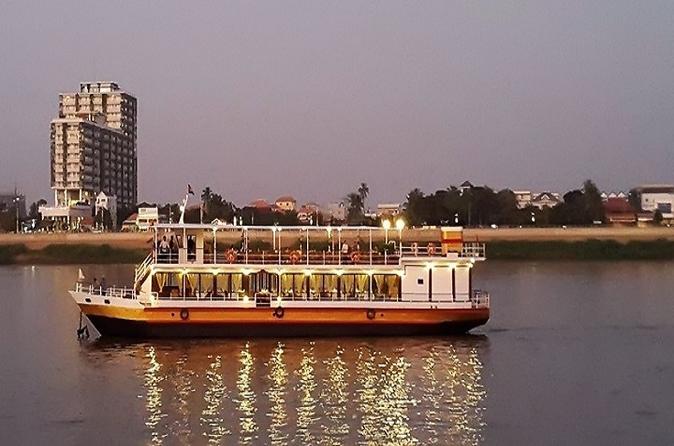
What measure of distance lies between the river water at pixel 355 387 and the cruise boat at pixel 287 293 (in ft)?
2.72

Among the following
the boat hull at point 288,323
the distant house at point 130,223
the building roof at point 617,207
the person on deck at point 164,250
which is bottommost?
the boat hull at point 288,323

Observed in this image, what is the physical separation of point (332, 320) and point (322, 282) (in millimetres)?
2124

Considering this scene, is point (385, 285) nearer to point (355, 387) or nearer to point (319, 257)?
point (319, 257)

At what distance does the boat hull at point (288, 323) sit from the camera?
39.2 m

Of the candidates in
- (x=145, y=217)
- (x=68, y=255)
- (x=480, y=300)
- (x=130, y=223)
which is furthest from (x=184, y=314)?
(x=130, y=223)

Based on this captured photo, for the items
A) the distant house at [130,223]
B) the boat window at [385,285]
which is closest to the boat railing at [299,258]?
the boat window at [385,285]

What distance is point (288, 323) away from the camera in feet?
130

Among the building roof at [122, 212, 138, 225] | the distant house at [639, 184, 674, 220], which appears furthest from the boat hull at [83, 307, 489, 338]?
the distant house at [639, 184, 674, 220]

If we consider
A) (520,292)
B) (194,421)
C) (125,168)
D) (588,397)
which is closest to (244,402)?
(194,421)

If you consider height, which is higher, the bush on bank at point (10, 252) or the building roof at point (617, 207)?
the building roof at point (617, 207)

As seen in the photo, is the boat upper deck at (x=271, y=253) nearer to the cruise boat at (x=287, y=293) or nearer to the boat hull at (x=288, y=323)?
the cruise boat at (x=287, y=293)

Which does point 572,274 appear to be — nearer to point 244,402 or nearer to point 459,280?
point 459,280

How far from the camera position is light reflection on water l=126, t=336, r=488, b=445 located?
82.2ft

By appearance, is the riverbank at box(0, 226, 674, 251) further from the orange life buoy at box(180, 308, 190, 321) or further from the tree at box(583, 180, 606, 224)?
the orange life buoy at box(180, 308, 190, 321)
